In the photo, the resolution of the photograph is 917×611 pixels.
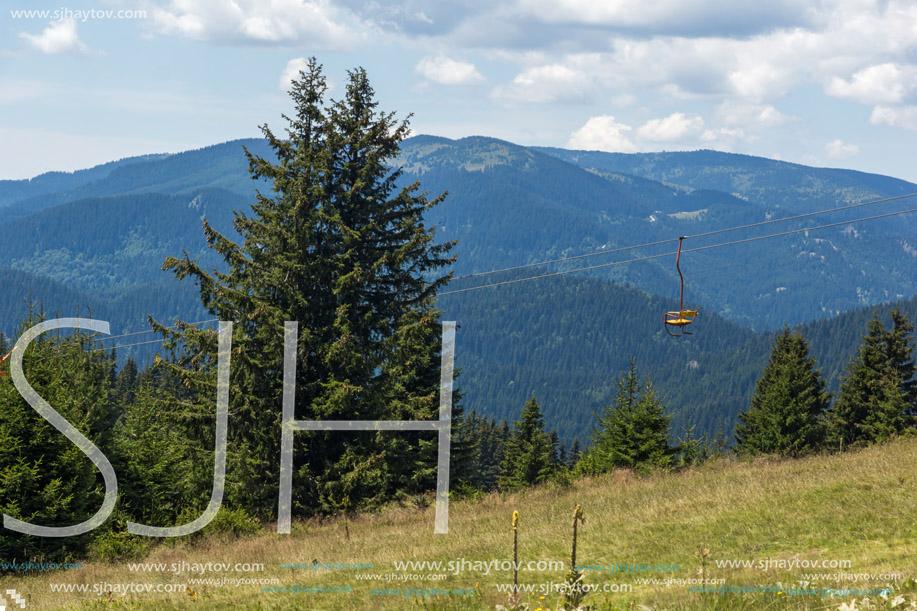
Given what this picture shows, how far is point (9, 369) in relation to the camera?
16812 mm

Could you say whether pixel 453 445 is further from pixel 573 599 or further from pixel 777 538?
pixel 573 599

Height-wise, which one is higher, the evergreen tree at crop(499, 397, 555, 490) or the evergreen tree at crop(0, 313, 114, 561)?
the evergreen tree at crop(0, 313, 114, 561)

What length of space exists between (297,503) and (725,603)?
45.2 feet

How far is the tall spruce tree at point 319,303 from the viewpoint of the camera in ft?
65.3

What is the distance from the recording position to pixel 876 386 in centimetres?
4400

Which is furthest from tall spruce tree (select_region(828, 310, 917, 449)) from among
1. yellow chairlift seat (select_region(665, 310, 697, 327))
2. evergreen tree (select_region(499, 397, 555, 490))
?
yellow chairlift seat (select_region(665, 310, 697, 327))

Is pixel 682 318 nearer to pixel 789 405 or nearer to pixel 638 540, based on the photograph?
pixel 638 540

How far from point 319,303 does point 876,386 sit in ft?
→ 120

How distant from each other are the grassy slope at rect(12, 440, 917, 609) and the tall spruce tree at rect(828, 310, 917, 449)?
2809 cm

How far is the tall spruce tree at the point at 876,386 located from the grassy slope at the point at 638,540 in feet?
92.1

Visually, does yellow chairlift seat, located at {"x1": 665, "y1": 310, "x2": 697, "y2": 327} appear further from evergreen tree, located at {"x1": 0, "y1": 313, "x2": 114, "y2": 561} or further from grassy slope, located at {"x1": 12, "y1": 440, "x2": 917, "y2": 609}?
evergreen tree, located at {"x1": 0, "y1": 313, "x2": 114, "y2": 561}

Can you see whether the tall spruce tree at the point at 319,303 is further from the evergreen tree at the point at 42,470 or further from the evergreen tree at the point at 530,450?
the evergreen tree at the point at 530,450

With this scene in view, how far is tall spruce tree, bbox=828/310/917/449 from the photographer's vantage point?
4275cm

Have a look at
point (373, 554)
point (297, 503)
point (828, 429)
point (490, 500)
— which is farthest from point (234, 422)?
point (828, 429)
